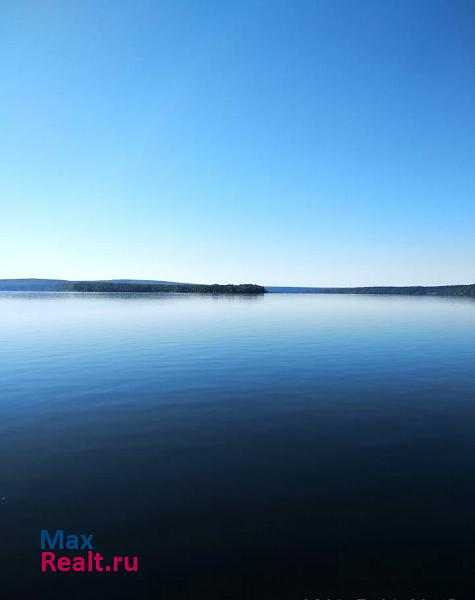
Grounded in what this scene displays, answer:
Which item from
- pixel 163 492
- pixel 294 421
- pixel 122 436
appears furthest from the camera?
pixel 294 421

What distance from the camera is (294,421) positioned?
13883 mm

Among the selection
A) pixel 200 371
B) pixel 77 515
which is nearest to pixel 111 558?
pixel 77 515

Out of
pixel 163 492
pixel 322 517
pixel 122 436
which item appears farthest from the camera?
pixel 122 436

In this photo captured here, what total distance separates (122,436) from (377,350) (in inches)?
1032

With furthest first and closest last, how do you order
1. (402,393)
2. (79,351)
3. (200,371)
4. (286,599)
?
(79,351), (200,371), (402,393), (286,599)

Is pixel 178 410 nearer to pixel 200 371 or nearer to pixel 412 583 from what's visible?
pixel 200 371

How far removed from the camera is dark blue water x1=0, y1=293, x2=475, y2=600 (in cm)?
631

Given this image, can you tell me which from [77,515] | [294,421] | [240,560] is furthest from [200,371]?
[240,560]

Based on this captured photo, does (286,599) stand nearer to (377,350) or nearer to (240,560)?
(240,560)

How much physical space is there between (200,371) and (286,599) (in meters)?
17.4

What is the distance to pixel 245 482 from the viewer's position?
9.28m

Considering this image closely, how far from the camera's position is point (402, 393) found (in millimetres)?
18078

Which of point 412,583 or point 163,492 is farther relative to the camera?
point 163,492

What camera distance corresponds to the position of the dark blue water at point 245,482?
6309 mm
